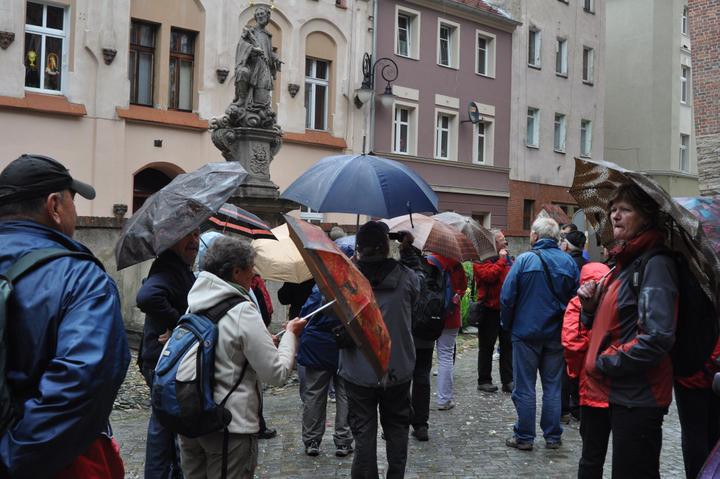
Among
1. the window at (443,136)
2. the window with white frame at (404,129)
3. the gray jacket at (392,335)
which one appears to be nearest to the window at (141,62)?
the window with white frame at (404,129)

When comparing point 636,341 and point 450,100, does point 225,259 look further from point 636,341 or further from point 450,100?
point 450,100

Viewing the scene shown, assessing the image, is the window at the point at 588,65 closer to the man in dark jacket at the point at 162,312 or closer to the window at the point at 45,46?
the window at the point at 45,46

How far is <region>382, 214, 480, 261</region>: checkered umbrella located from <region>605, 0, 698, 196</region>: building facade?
32561 millimetres

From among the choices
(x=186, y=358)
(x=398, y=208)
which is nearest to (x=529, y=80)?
(x=398, y=208)

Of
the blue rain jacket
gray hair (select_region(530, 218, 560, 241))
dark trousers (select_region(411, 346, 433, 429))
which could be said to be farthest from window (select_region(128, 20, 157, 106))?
the blue rain jacket

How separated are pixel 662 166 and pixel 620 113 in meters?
3.74

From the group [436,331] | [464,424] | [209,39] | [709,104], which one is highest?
[209,39]

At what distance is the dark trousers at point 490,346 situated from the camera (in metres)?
9.98

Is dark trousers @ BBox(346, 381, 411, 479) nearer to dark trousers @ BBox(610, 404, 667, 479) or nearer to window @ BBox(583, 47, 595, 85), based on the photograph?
dark trousers @ BBox(610, 404, 667, 479)

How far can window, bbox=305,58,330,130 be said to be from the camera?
25.6 metres

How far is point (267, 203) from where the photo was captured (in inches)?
459

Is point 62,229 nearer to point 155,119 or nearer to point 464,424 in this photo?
point 464,424

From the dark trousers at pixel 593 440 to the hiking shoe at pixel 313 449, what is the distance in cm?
281

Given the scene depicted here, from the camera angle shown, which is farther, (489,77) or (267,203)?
(489,77)
